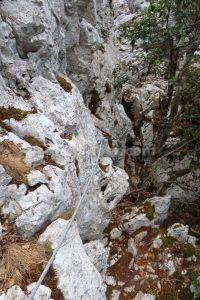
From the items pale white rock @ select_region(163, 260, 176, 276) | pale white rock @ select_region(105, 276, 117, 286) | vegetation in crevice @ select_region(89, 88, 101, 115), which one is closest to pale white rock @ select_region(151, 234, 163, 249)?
pale white rock @ select_region(163, 260, 176, 276)

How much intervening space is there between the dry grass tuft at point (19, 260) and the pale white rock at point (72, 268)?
0.24m

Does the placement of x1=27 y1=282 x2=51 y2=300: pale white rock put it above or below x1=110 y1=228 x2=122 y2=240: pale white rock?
above

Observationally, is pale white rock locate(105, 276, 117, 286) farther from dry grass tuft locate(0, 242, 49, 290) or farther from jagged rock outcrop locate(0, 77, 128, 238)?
dry grass tuft locate(0, 242, 49, 290)

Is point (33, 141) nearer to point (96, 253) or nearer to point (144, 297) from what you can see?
point (96, 253)

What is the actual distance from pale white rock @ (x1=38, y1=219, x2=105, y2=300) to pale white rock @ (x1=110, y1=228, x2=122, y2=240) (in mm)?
5247

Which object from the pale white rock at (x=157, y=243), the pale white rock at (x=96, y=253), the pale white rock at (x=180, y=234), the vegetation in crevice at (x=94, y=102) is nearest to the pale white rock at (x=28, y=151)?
the pale white rock at (x=96, y=253)

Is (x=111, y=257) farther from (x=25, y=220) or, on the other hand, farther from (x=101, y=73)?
(x=101, y=73)

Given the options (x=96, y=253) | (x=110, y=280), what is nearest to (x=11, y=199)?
(x=96, y=253)

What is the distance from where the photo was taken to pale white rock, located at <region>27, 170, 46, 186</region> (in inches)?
251

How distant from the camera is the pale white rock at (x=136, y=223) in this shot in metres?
11.9

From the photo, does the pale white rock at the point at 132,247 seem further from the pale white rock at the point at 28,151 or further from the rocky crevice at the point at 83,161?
the pale white rock at the point at 28,151

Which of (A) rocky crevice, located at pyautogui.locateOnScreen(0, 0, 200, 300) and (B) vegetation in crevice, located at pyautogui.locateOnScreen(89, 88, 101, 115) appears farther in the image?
(B) vegetation in crevice, located at pyautogui.locateOnScreen(89, 88, 101, 115)

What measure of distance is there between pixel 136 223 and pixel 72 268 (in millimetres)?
6527

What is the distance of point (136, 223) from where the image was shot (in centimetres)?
1194
